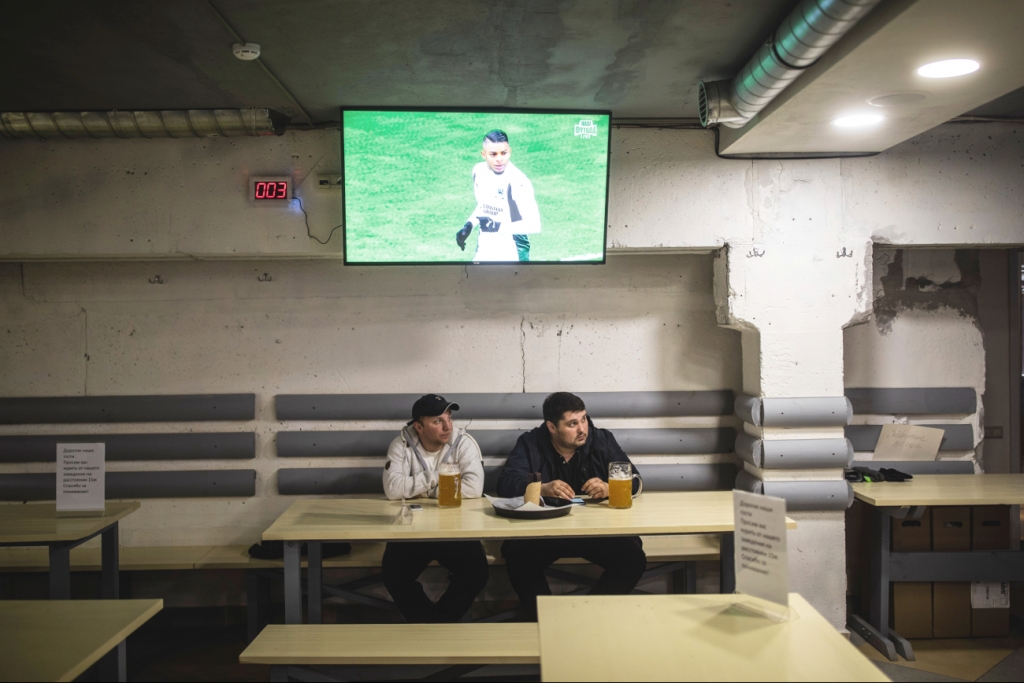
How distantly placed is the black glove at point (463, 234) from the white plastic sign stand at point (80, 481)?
2.07 metres

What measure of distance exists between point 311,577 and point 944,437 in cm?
394

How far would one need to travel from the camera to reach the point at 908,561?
410 cm

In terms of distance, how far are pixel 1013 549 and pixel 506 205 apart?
352 centimetres

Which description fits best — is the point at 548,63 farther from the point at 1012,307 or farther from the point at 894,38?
the point at 1012,307

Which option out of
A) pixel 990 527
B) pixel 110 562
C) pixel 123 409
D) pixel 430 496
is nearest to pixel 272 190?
pixel 123 409

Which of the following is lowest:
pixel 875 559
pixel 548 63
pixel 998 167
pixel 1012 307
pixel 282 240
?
pixel 875 559

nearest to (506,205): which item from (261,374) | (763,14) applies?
(763,14)

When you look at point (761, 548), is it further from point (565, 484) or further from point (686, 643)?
point (565, 484)

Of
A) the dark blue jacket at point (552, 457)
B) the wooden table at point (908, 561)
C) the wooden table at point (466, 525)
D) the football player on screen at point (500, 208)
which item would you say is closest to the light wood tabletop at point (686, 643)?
the wooden table at point (466, 525)

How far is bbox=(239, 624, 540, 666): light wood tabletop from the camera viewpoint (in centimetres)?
279

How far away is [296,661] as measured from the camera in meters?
2.78

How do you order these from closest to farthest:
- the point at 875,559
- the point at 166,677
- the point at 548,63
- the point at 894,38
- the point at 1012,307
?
the point at 894,38, the point at 548,63, the point at 166,677, the point at 875,559, the point at 1012,307

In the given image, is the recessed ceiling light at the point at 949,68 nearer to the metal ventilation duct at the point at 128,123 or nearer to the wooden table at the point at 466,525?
the wooden table at the point at 466,525

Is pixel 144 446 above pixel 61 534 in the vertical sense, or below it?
above
